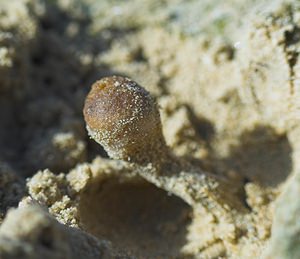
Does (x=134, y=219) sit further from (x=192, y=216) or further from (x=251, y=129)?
(x=251, y=129)

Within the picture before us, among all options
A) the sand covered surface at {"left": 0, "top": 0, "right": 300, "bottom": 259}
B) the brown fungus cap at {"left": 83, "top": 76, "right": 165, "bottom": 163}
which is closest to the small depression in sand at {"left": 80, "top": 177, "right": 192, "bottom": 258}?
the sand covered surface at {"left": 0, "top": 0, "right": 300, "bottom": 259}

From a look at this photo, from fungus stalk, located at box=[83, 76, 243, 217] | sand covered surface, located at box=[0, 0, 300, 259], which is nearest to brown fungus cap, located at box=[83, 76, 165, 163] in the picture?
fungus stalk, located at box=[83, 76, 243, 217]

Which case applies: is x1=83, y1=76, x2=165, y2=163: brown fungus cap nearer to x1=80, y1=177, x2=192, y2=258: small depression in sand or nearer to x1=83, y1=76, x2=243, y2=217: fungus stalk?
x1=83, y1=76, x2=243, y2=217: fungus stalk

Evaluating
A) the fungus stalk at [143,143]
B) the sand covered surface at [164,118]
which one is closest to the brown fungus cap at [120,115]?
the fungus stalk at [143,143]

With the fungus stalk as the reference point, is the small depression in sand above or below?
below

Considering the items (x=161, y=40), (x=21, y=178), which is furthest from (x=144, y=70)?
(x=21, y=178)

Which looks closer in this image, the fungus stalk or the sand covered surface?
the fungus stalk

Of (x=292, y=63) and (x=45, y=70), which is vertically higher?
(x=45, y=70)

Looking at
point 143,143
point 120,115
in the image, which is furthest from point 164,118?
point 120,115
